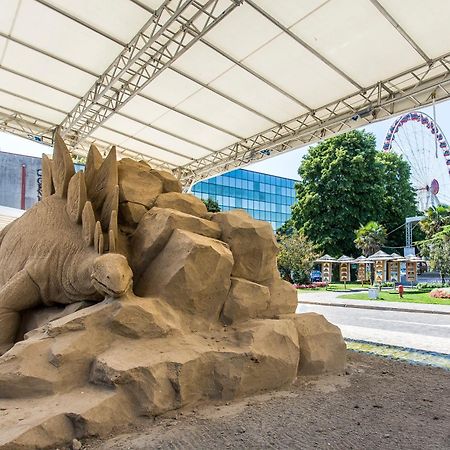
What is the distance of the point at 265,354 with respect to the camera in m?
3.14

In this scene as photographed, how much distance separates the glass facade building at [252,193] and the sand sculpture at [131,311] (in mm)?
28706

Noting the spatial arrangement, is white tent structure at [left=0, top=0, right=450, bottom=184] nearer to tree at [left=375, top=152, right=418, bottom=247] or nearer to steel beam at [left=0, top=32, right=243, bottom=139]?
steel beam at [left=0, top=32, right=243, bottom=139]

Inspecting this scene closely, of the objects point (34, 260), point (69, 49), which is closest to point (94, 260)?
point (34, 260)

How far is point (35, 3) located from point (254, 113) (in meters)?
4.52

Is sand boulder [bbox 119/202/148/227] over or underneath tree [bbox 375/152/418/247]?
underneath

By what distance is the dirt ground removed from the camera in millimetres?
2326

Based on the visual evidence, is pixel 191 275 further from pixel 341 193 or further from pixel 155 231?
pixel 341 193

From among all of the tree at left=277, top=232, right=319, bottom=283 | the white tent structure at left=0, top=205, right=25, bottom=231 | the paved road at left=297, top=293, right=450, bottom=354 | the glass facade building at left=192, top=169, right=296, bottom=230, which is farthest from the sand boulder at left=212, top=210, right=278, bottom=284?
the glass facade building at left=192, top=169, right=296, bottom=230

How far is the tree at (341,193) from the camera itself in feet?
79.4

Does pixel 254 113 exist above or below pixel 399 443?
above

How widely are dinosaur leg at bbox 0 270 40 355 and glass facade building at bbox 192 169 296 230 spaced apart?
29.2m

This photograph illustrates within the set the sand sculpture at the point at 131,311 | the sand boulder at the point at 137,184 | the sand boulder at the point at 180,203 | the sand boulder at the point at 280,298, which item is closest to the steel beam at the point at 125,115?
the sand sculpture at the point at 131,311

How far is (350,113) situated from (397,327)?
458 centimetres

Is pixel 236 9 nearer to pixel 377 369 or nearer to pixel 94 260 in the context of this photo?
pixel 94 260
